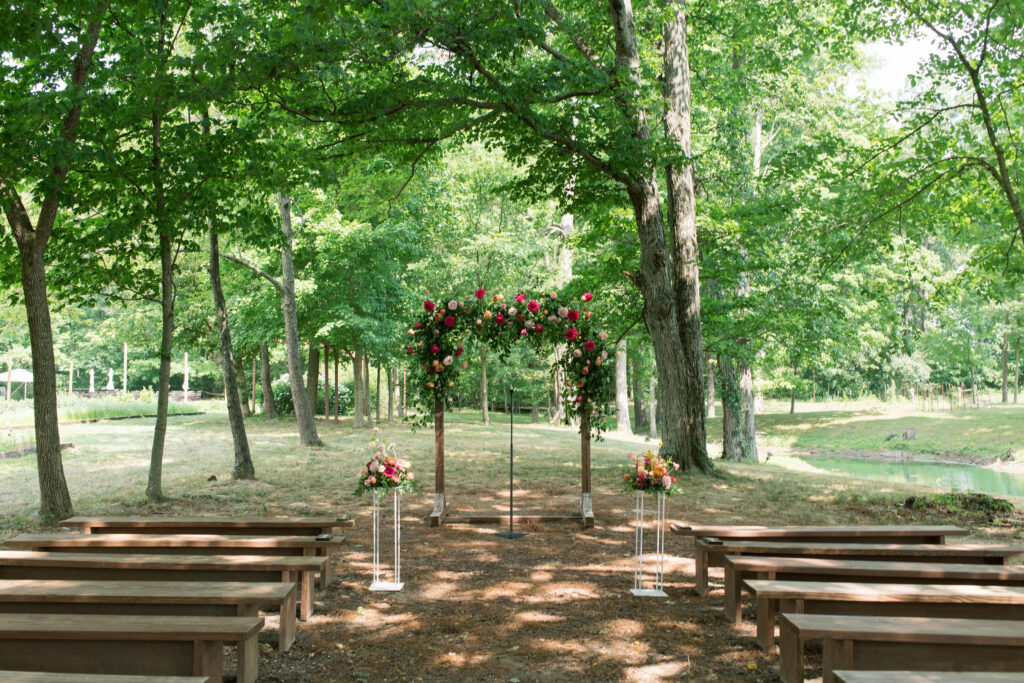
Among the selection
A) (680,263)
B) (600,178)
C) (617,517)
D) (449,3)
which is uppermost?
(449,3)

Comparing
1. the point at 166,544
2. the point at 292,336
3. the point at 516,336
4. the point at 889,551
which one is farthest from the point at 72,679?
the point at 292,336

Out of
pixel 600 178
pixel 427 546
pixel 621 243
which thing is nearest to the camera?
pixel 427 546

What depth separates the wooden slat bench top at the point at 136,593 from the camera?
3986mm

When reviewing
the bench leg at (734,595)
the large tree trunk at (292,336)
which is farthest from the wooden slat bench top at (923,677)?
the large tree trunk at (292,336)

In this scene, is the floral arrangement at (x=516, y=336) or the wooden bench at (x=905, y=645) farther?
the floral arrangement at (x=516, y=336)

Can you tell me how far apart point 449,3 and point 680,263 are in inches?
245

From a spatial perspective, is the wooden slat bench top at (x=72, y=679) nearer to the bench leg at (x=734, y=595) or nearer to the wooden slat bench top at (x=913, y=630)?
the wooden slat bench top at (x=913, y=630)

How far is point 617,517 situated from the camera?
9703 millimetres

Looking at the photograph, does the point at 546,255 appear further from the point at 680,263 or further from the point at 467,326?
the point at 467,326

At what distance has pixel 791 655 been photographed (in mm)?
3920

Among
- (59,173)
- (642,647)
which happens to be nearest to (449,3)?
(59,173)

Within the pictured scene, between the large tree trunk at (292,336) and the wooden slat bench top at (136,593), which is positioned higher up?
the large tree trunk at (292,336)

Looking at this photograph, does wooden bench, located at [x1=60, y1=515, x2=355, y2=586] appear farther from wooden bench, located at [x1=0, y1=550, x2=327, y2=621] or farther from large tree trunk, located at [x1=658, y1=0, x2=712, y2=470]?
large tree trunk, located at [x1=658, y1=0, x2=712, y2=470]

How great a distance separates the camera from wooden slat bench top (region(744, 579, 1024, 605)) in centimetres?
401
